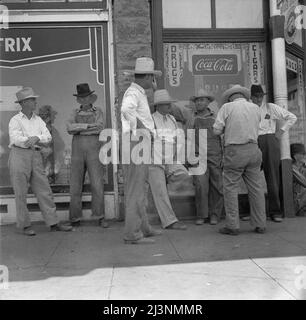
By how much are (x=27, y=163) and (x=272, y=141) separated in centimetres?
353

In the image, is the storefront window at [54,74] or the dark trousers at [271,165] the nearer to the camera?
the dark trousers at [271,165]

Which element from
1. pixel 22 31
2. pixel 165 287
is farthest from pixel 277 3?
pixel 165 287

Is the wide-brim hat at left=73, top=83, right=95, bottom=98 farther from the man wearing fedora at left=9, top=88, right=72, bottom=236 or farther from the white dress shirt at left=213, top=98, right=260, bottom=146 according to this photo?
the white dress shirt at left=213, top=98, right=260, bottom=146

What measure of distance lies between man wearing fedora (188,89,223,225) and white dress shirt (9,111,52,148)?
7.32ft

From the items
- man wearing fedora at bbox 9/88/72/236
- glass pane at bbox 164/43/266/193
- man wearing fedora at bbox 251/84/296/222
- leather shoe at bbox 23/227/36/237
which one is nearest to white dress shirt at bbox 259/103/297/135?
man wearing fedora at bbox 251/84/296/222

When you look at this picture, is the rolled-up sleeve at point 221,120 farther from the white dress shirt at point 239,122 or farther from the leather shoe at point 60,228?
the leather shoe at point 60,228

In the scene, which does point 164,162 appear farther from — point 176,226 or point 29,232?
point 29,232

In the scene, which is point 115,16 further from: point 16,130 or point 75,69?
point 16,130

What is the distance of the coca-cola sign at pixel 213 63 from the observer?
771 centimetres

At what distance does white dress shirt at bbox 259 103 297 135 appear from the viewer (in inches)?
276

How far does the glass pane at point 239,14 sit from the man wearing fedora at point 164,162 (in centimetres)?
184

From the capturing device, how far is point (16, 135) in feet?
21.2

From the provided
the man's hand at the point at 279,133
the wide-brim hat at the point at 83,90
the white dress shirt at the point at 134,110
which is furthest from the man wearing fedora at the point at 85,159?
the man's hand at the point at 279,133

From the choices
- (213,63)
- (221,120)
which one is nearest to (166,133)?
(221,120)
